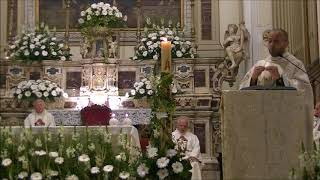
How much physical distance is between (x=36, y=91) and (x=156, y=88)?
768 centimetres

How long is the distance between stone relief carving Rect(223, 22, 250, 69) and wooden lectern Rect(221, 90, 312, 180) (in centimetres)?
809

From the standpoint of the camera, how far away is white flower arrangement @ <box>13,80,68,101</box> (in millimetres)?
12898

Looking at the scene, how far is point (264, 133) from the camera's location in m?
5.30

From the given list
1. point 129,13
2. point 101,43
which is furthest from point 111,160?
point 129,13

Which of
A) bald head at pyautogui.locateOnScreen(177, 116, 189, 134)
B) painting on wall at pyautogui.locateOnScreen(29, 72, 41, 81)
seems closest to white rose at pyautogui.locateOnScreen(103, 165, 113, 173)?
bald head at pyautogui.locateOnScreen(177, 116, 189, 134)

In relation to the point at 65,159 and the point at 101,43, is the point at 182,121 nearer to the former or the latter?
the point at 101,43

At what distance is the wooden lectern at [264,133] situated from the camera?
5.30 meters

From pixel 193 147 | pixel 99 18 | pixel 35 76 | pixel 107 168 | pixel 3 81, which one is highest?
pixel 99 18

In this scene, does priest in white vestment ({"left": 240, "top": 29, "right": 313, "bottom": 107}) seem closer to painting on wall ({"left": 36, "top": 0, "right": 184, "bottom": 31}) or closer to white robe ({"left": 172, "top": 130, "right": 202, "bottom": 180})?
white robe ({"left": 172, "top": 130, "right": 202, "bottom": 180})

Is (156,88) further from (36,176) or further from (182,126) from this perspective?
(182,126)

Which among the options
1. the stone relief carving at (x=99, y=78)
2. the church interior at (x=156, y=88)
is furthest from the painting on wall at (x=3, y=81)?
the stone relief carving at (x=99, y=78)

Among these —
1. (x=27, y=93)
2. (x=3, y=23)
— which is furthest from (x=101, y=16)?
(x=3, y=23)

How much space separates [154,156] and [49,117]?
665cm

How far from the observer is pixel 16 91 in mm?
13000
